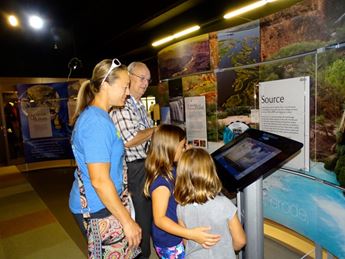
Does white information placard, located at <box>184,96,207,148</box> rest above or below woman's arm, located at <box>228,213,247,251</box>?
above

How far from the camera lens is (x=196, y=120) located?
9.96ft

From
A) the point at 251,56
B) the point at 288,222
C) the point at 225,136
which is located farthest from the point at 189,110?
the point at 288,222

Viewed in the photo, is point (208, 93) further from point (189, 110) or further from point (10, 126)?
point (10, 126)

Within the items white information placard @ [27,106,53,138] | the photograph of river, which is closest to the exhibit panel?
the photograph of river

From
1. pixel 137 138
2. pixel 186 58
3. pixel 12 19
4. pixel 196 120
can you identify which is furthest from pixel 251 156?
pixel 12 19

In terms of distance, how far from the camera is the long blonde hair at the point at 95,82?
1.32 meters

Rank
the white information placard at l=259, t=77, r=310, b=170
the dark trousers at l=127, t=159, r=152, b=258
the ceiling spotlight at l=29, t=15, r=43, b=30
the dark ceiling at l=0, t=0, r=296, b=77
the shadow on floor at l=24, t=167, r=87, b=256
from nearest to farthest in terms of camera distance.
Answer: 1. the white information placard at l=259, t=77, r=310, b=170
2. the dark trousers at l=127, t=159, r=152, b=258
3. the shadow on floor at l=24, t=167, r=87, b=256
4. the dark ceiling at l=0, t=0, r=296, b=77
5. the ceiling spotlight at l=29, t=15, r=43, b=30

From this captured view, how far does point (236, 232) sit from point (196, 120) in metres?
1.84

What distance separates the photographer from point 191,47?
2982 mm

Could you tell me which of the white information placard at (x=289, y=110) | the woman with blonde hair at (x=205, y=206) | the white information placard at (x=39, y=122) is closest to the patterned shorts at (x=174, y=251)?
the woman with blonde hair at (x=205, y=206)

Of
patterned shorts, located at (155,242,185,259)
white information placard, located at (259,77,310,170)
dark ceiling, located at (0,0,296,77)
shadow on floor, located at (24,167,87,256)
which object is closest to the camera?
patterned shorts, located at (155,242,185,259)

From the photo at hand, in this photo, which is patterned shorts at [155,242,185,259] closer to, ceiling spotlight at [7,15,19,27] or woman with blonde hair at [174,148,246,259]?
woman with blonde hair at [174,148,246,259]

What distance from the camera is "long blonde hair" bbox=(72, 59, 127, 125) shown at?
52.1 inches

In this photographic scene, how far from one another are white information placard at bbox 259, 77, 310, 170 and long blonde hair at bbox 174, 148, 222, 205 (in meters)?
0.90
